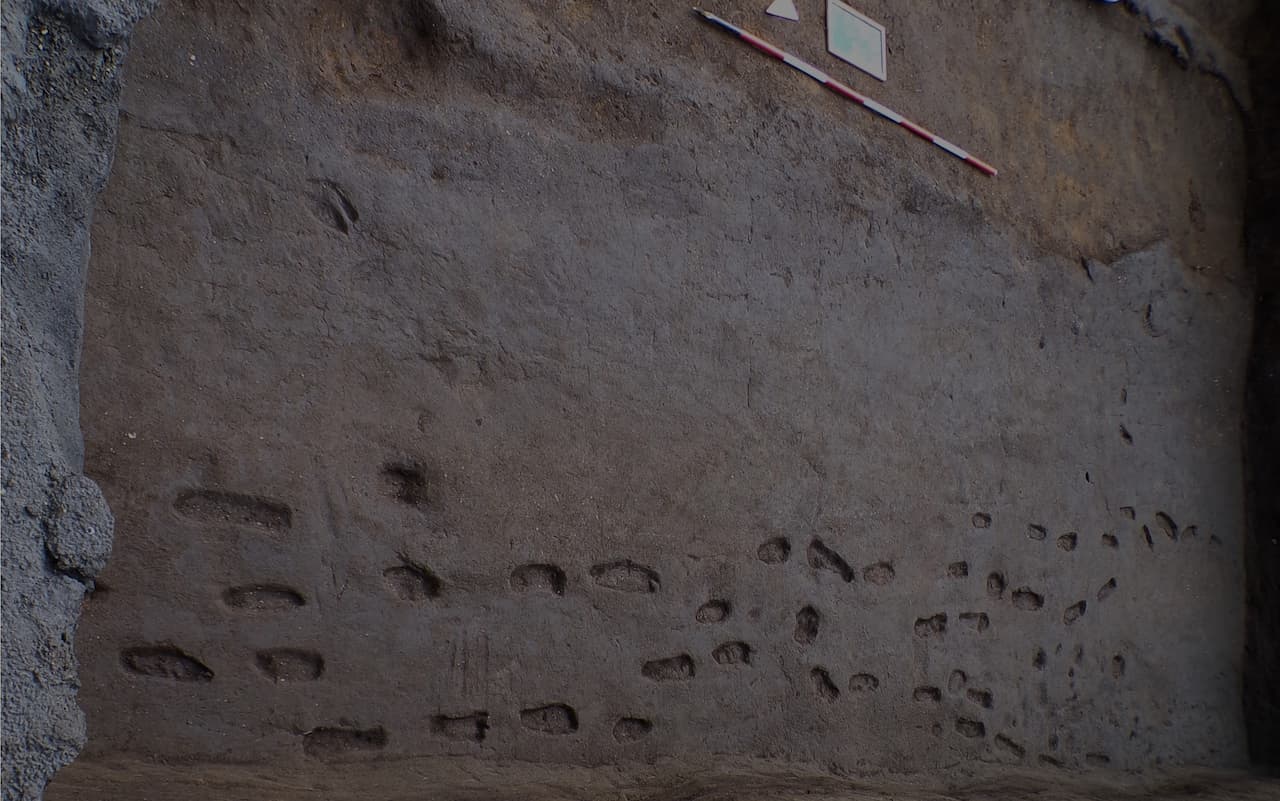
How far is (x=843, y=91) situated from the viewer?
274 centimetres

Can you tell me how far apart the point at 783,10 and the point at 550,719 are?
1772mm

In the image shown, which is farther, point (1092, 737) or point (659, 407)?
point (1092, 737)

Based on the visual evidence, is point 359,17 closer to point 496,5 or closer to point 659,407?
point 496,5

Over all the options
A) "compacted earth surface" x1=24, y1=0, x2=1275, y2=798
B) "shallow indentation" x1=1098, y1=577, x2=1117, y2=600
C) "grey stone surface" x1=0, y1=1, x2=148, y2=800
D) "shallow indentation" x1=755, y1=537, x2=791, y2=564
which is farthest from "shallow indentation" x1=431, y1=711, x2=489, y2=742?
"shallow indentation" x1=1098, y1=577, x2=1117, y2=600

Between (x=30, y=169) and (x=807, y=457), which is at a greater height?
(x=807, y=457)

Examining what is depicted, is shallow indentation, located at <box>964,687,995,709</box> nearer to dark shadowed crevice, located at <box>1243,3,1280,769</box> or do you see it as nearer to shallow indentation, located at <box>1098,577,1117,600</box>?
shallow indentation, located at <box>1098,577,1117,600</box>

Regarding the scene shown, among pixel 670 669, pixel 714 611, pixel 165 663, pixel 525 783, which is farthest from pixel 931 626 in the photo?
pixel 165 663

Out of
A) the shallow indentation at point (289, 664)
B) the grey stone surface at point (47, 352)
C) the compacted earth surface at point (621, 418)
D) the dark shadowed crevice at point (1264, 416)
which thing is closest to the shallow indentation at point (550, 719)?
the compacted earth surface at point (621, 418)

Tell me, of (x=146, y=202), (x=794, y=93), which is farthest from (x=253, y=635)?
(x=794, y=93)

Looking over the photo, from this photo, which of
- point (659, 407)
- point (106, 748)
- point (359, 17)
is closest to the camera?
point (106, 748)

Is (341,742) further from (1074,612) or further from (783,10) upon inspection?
(1074,612)

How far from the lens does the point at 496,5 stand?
2.26 m

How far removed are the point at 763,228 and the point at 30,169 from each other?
1701mm

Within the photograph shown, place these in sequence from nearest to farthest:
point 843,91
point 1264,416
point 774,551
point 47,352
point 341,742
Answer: point 47,352, point 341,742, point 774,551, point 843,91, point 1264,416
